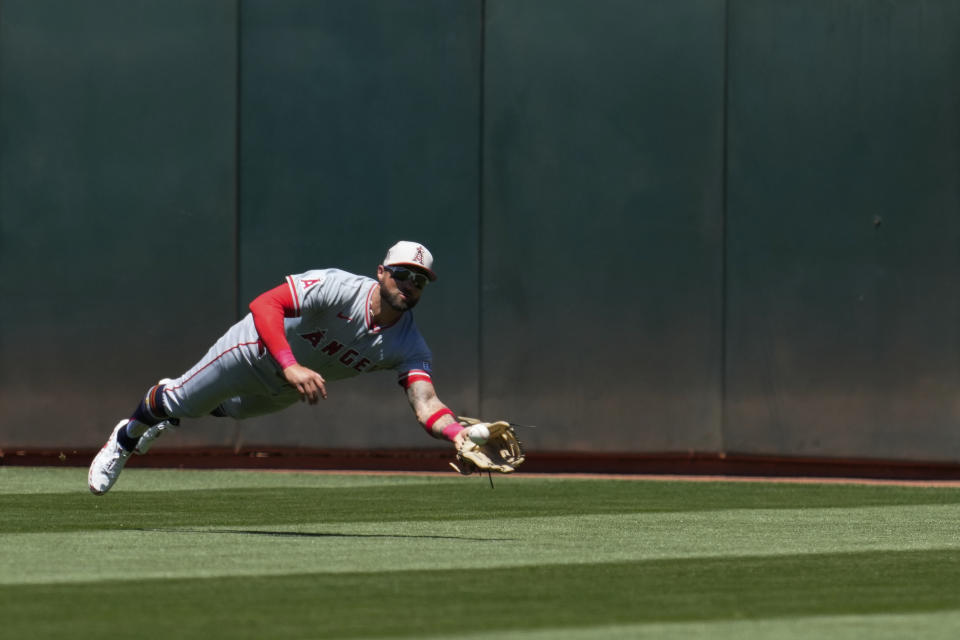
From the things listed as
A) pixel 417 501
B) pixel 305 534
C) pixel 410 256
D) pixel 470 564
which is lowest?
pixel 417 501

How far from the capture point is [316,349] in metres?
11.3

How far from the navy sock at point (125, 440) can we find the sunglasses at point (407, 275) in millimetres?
2366

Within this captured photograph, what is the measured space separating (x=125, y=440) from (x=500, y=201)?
738 centimetres

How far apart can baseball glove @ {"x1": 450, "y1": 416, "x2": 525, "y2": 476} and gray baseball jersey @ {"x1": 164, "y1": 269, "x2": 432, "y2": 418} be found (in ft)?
2.88

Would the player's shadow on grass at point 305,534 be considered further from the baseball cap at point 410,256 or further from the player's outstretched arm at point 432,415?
the baseball cap at point 410,256

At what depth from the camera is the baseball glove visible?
10.2 metres

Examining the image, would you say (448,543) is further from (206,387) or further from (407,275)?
(206,387)

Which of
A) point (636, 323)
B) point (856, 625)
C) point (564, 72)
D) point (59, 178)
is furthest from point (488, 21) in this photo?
point (856, 625)

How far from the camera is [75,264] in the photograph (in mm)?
18328

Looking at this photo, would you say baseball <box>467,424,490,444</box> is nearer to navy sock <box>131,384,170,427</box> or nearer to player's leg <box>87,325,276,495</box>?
player's leg <box>87,325,276,495</box>

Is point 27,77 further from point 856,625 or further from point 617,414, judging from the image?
point 856,625

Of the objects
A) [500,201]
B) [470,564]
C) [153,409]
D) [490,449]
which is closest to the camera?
[470,564]

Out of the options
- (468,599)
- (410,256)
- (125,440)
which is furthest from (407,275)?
(468,599)

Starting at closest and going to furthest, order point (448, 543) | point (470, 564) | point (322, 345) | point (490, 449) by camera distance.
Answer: point (470, 564) → point (448, 543) → point (490, 449) → point (322, 345)
